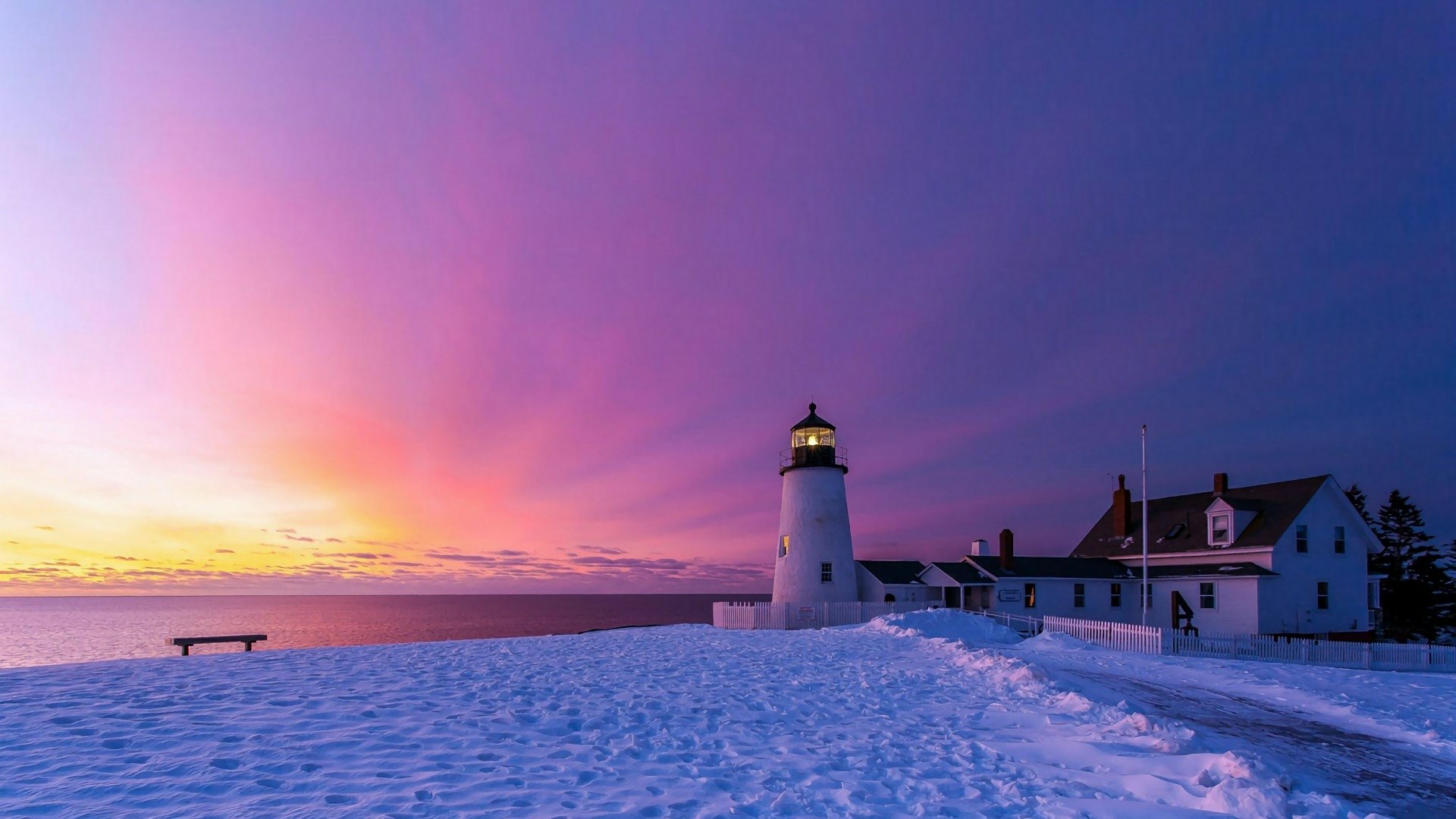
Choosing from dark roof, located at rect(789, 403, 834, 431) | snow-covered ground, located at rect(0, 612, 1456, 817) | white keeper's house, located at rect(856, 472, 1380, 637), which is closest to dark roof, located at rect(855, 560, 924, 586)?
white keeper's house, located at rect(856, 472, 1380, 637)

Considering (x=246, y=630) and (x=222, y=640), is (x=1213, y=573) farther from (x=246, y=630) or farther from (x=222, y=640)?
(x=246, y=630)

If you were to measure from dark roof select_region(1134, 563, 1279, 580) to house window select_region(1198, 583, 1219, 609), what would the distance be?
653mm

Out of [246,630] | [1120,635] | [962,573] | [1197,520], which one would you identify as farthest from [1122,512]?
[246,630]

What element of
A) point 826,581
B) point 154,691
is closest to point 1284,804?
point 154,691

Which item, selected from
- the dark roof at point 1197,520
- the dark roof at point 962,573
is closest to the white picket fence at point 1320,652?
the dark roof at point 1197,520

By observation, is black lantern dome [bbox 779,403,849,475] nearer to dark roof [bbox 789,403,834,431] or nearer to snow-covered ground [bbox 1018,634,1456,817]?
dark roof [bbox 789,403,834,431]

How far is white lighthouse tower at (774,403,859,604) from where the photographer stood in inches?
1314

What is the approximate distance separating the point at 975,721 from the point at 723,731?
364 cm

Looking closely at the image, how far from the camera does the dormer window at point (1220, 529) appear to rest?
35.2 m

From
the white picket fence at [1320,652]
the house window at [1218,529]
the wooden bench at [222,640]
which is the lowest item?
the white picket fence at [1320,652]

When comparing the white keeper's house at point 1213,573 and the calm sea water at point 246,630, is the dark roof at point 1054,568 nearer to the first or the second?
the white keeper's house at point 1213,573

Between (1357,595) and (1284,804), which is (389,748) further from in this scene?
(1357,595)

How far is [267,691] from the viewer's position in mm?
10227

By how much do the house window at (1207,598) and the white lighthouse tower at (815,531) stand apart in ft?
52.5
